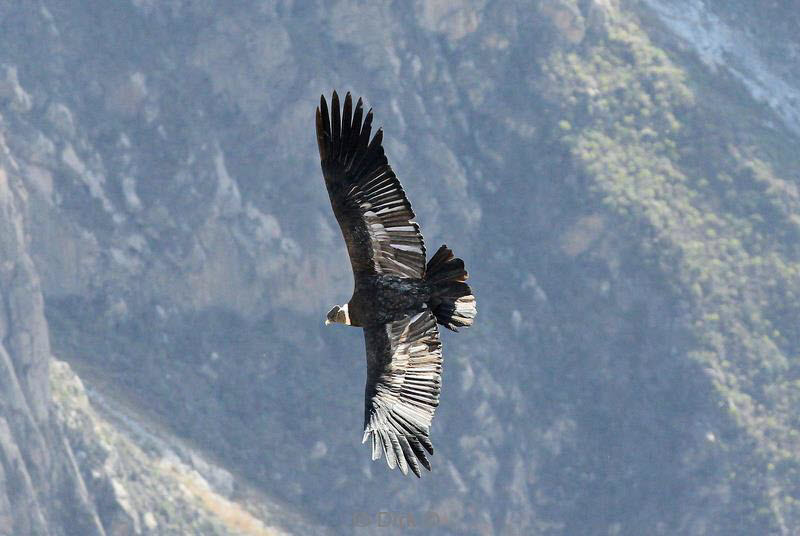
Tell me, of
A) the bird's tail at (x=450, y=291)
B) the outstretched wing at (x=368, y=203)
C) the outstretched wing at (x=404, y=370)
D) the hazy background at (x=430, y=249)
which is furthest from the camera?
the hazy background at (x=430, y=249)

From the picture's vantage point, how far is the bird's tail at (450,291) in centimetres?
1880

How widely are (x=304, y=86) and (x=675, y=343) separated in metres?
27.3

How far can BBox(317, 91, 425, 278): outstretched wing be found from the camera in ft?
63.2

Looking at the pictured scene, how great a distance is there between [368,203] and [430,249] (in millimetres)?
56198

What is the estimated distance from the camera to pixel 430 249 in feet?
249

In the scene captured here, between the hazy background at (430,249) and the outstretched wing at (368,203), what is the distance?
Result: 4963 centimetres

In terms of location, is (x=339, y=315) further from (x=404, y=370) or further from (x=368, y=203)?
(x=368, y=203)

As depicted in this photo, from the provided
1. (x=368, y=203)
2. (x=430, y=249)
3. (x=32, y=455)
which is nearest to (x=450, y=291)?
(x=368, y=203)

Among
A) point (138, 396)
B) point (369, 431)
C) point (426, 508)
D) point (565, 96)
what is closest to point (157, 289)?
point (138, 396)

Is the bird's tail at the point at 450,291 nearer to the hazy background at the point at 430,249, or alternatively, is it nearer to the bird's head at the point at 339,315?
the bird's head at the point at 339,315

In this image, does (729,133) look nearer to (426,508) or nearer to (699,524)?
→ (699,524)

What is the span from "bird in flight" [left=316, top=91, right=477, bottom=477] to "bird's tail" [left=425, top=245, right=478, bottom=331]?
0.05ft

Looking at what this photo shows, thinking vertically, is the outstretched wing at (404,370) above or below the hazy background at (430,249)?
below

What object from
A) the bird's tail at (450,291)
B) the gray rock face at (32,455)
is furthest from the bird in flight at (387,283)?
the gray rock face at (32,455)
